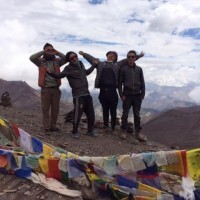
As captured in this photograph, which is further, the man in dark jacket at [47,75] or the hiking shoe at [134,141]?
the hiking shoe at [134,141]

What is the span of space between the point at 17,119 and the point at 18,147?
475cm

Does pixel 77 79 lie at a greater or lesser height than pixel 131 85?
greater

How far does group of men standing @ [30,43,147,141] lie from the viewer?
10.3 meters

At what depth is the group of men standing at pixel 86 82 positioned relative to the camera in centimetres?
1026

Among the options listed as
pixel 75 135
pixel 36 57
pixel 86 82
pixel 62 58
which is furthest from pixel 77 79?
pixel 75 135

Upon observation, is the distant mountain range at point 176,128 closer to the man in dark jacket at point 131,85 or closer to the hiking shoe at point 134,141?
the hiking shoe at point 134,141

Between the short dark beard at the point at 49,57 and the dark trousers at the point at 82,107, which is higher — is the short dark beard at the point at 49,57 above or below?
above

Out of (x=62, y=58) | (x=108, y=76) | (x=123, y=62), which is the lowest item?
(x=108, y=76)

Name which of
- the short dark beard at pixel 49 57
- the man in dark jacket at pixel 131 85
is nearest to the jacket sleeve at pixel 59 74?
the short dark beard at pixel 49 57

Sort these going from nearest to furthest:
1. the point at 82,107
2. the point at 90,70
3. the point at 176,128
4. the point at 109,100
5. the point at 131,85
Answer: the point at 82,107, the point at 90,70, the point at 131,85, the point at 109,100, the point at 176,128

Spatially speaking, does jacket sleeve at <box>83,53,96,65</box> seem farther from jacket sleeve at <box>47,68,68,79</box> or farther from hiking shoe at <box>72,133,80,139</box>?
hiking shoe at <box>72,133,80,139</box>

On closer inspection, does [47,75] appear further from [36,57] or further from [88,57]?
[88,57]

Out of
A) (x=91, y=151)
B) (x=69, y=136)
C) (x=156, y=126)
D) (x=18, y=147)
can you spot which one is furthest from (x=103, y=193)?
(x=156, y=126)

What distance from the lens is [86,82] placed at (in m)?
10.4
